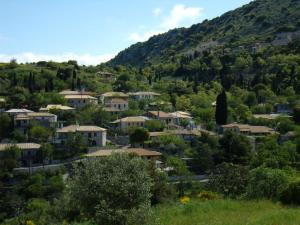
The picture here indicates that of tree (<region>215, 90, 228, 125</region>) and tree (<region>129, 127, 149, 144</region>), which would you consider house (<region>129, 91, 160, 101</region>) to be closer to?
tree (<region>215, 90, 228, 125</region>)

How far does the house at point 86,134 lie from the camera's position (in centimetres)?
5281

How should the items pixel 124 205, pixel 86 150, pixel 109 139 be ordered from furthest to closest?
pixel 109 139
pixel 86 150
pixel 124 205

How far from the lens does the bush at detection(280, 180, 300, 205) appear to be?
16.3 meters

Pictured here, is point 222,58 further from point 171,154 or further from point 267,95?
point 171,154

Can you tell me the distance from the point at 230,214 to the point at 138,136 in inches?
1512

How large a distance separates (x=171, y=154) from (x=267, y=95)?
29333 mm

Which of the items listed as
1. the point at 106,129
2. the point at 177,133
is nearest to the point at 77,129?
the point at 106,129

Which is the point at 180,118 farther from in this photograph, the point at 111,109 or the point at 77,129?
the point at 77,129

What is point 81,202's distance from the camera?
14617 mm

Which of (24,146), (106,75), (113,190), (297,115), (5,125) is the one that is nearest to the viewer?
(113,190)

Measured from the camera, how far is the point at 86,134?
53469 millimetres

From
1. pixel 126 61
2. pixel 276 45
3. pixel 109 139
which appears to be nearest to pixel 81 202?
pixel 109 139

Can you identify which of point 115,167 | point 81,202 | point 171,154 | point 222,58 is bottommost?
point 171,154

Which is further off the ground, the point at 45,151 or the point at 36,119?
the point at 36,119
